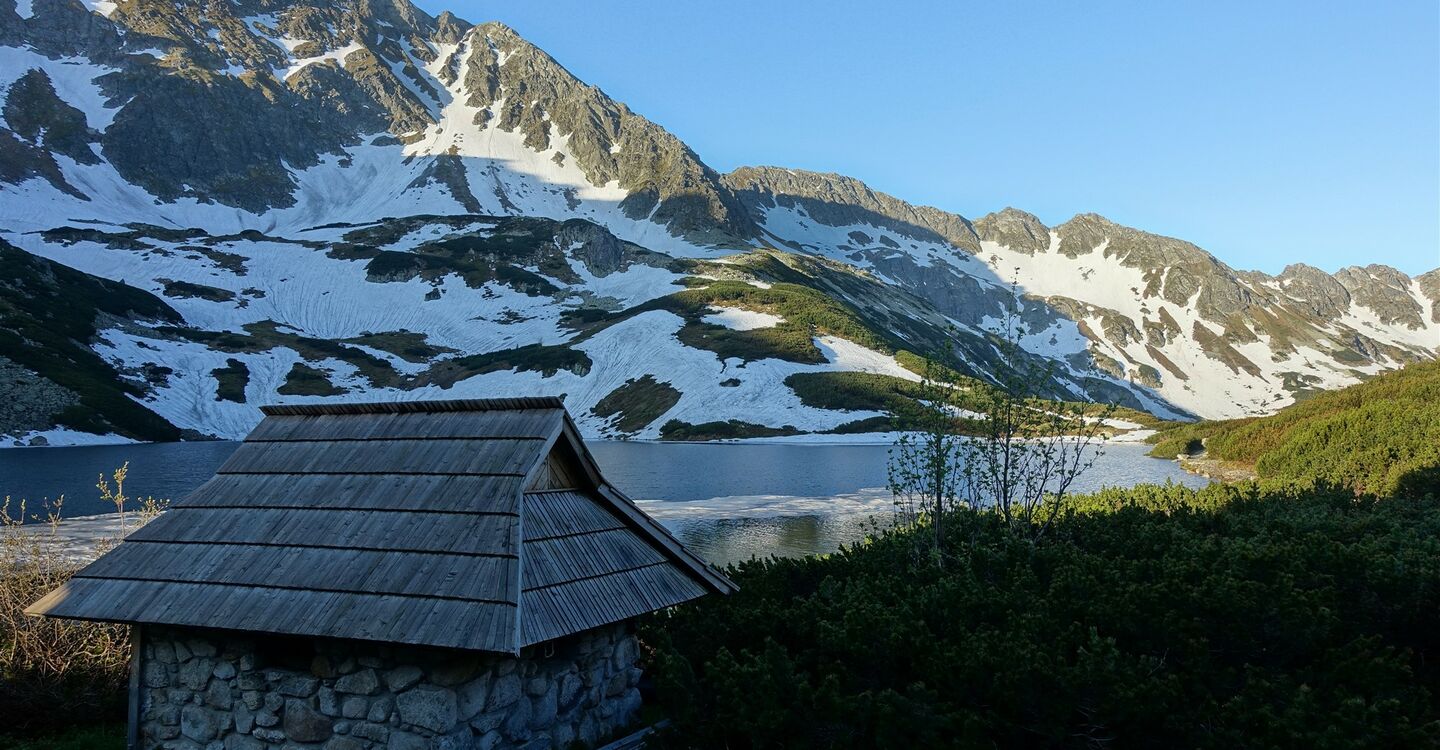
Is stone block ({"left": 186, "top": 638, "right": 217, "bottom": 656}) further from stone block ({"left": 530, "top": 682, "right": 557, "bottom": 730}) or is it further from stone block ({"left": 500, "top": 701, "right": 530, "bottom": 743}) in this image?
stone block ({"left": 530, "top": 682, "right": 557, "bottom": 730})

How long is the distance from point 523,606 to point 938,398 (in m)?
11.7

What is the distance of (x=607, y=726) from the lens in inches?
411

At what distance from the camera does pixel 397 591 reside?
8844mm

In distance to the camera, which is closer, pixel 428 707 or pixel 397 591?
pixel 428 707

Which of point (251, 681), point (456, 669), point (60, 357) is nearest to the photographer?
point (456, 669)

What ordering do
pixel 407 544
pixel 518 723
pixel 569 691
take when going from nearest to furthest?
pixel 518 723 → pixel 407 544 → pixel 569 691

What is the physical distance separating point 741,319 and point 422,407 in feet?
438

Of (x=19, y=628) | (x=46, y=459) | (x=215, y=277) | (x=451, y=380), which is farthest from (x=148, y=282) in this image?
(x=19, y=628)

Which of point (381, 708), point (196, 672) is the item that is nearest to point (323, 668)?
point (381, 708)

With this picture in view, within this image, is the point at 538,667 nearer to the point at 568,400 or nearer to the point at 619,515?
the point at 619,515

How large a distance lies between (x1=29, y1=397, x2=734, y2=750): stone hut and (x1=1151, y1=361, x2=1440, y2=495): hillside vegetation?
18786 millimetres

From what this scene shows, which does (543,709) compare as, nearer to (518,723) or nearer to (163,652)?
(518,723)

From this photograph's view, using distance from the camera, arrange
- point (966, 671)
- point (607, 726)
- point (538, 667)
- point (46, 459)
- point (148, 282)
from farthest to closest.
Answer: point (148, 282), point (46, 459), point (607, 726), point (538, 667), point (966, 671)

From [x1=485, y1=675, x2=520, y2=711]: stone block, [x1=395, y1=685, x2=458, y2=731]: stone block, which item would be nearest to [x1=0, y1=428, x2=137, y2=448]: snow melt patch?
[x1=395, y1=685, x2=458, y2=731]: stone block
